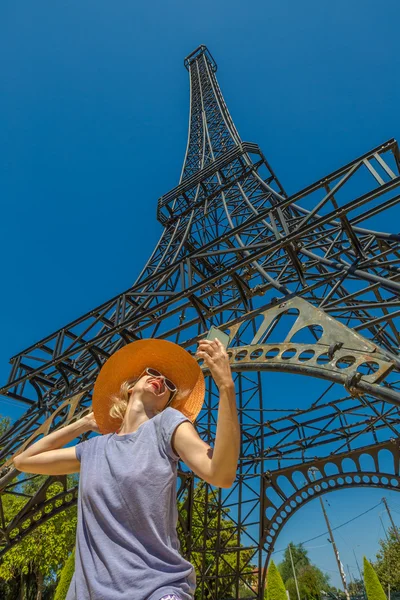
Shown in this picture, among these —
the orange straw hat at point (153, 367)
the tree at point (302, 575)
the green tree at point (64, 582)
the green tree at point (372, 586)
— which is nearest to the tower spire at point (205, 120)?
the orange straw hat at point (153, 367)

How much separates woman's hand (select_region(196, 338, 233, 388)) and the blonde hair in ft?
2.22

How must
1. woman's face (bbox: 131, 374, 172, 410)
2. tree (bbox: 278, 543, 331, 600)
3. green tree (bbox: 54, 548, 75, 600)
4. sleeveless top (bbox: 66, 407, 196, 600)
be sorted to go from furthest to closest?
tree (bbox: 278, 543, 331, 600), green tree (bbox: 54, 548, 75, 600), woman's face (bbox: 131, 374, 172, 410), sleeveless top (bbox: 66, 407, 196, 600)

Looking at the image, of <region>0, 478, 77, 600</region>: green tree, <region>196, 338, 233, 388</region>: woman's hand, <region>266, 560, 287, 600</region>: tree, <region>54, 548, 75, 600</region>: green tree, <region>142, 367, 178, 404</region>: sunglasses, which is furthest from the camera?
<region>266, 560, 287, 600</region>: tree

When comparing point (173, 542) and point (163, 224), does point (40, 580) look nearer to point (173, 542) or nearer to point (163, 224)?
point (163, 224)

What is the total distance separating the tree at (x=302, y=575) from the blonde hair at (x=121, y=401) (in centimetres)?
5447

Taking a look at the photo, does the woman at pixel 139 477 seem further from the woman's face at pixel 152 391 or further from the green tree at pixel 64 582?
the green tree at pixel 64 582

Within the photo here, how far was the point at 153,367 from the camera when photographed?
2262mm

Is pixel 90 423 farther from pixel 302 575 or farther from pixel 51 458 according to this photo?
pixel 302 575

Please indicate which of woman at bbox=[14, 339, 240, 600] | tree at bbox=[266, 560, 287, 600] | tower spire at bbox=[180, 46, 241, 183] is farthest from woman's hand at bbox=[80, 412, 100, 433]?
tree at bbox=[266, 560, 287, 600]

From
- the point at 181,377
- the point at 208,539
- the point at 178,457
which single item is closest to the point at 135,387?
the point at 181,377

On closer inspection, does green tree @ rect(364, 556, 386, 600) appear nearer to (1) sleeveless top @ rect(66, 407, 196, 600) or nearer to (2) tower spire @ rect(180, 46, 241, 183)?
(2) tower spire @ rect(180, 46, 241, 183)

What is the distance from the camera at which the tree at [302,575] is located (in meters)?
48.9

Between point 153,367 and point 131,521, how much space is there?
2.87ft

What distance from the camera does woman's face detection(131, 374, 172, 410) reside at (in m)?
2.04
